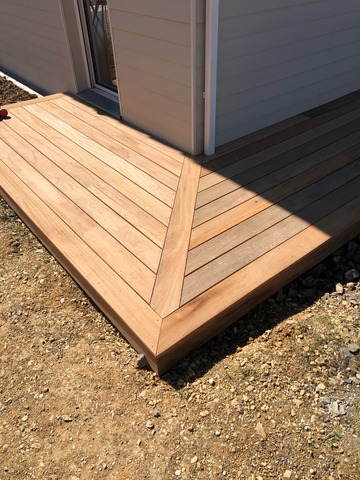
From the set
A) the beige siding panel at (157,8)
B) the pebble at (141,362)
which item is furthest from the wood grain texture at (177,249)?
the beige siding panel at (157,8)

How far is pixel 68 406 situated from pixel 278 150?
2691 millimetres

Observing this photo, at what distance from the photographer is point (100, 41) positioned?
15.1 ft

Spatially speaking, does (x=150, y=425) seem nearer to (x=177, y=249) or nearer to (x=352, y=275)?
(x=177, y=249)

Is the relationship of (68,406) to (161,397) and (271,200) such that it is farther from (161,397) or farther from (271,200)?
(271,200)

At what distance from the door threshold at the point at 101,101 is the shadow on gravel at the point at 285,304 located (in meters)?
2.78

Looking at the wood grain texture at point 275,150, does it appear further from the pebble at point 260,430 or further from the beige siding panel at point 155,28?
the pebble at point 260,430

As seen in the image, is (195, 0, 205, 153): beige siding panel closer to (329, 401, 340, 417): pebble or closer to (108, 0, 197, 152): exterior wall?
(108, 0, 197, 152): exterior wall

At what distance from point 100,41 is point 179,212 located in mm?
3035

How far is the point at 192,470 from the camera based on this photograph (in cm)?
159

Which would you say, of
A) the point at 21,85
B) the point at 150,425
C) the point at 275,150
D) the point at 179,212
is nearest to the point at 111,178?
the point at 179,212

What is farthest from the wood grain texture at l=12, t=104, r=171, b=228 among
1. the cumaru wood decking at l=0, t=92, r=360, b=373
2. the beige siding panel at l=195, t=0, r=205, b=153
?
the beige siding panel at l=195, t=0, r=205, b=153

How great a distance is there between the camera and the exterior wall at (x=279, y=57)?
3100 millimetres

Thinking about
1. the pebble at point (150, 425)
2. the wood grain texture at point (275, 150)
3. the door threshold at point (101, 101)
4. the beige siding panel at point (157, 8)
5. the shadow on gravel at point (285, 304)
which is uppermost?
the beige siding panel at point (157, 8)

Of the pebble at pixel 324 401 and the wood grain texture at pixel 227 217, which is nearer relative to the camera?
the pebble at pixel 324 401
